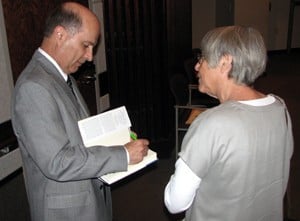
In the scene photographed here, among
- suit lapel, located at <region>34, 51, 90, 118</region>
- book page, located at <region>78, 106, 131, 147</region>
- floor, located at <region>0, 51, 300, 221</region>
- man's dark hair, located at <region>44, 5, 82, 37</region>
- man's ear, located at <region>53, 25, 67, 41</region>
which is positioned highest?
man's dark hair, located at <region>44, 5, 82, 37</region>

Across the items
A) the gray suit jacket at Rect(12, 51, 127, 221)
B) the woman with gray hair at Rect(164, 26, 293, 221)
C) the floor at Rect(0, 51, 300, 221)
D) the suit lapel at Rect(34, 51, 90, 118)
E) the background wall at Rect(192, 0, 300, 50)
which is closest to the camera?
the woman with gray hair at Rect(164, 26, 293, 221)

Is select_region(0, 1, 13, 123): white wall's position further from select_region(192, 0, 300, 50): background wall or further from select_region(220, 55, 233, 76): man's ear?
select_region(192, 0, 300, 50): background wall

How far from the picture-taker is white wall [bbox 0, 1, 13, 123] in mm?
1741

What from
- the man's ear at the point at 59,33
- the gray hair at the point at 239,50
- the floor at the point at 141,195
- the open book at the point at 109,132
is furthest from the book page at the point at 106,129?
the floor at the point at 141,195

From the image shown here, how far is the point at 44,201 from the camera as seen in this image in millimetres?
1319

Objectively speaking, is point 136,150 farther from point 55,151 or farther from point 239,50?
point 239,50

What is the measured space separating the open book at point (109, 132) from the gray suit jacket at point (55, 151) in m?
0.04

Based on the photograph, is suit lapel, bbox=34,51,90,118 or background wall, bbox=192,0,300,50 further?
background wall, bbox=192,0,300,50

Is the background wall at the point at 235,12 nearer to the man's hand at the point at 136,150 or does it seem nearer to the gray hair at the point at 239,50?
the man's hand at the point at 136,150

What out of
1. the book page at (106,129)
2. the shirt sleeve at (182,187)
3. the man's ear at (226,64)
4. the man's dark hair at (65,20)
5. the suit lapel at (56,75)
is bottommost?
the shirt sleeve at (182,187)

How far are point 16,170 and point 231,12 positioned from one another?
6956 millimetres

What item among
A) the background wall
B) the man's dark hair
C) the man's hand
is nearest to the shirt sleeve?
the man's hand

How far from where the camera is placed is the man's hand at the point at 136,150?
4.34 ft

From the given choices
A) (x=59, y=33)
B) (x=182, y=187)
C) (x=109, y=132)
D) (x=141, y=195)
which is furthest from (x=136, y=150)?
(x=141, y=195)
